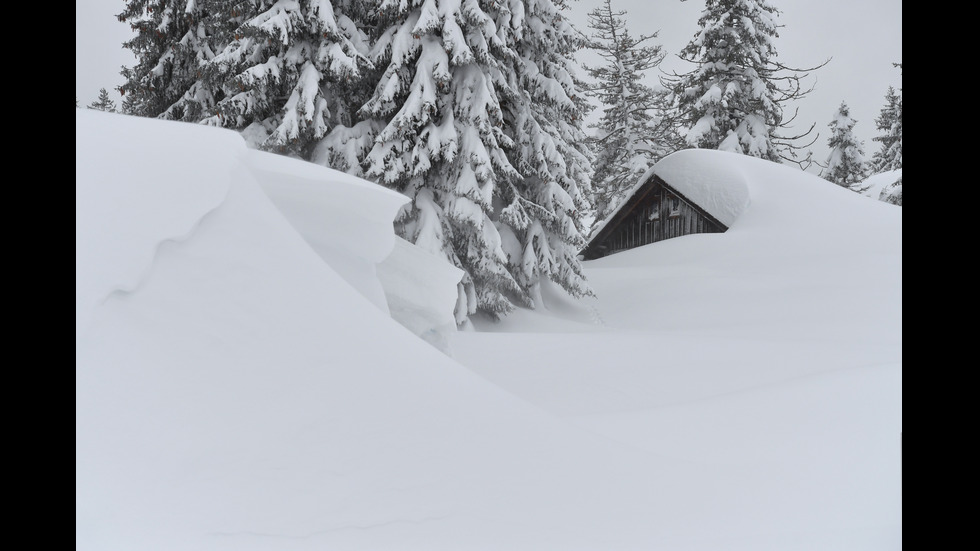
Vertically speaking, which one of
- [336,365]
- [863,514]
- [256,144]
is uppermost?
[256,144]

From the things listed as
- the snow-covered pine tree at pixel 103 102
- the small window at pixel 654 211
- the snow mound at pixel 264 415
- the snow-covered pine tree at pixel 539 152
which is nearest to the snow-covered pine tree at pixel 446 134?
the snow-covered pine tree at pixel 539 152

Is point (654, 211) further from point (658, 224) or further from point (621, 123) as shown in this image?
point (621, 123)

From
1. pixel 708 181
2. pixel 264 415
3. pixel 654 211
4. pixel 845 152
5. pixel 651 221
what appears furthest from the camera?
pixel 845 152

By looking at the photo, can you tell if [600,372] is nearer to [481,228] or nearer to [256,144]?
[481,228]

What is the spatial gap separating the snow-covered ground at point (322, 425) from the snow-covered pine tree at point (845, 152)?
3060 centimetres

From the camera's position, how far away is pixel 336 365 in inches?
97.6

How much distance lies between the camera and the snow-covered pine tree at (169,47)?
1554 centimetres

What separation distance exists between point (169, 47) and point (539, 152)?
10336 millimetres

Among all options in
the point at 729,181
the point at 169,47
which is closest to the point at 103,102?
the point at 169,47

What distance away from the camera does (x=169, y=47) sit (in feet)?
52.6

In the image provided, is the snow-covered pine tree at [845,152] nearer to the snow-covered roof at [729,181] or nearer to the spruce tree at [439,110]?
the snow-covered roof at [729,181]
